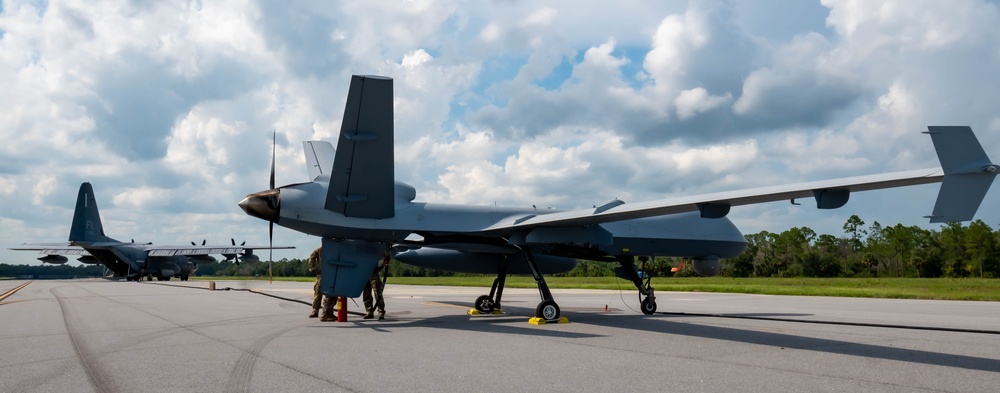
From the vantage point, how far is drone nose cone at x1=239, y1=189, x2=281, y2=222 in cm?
1259

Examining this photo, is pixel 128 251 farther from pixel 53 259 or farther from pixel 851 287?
pixel 851 287

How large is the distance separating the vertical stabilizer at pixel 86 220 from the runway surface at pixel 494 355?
43.6m

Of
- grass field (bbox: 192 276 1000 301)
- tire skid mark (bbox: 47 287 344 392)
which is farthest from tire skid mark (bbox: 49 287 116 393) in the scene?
grass field (bbox: 192 276 1000 301)

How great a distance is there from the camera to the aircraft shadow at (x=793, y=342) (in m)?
8.05

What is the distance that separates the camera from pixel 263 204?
41.3 feet

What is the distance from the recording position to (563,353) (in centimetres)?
867

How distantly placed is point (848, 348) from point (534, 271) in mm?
6480

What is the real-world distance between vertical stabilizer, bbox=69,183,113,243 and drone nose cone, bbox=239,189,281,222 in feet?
158

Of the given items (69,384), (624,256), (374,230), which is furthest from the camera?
(624,256)

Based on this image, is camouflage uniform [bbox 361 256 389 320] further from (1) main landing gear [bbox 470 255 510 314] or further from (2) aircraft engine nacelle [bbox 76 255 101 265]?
(2) aircraft engine nacelle [bbox 76 255 101 265]

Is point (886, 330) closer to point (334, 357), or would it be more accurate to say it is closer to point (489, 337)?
point (489, 337)

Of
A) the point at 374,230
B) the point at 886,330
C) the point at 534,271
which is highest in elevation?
the point at 374,230

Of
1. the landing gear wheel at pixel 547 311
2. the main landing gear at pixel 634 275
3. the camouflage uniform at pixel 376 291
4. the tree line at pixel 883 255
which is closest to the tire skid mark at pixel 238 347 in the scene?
the camouflage uniform at pixel 376 291

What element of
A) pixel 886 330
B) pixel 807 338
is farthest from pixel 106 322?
pixel 886 330
